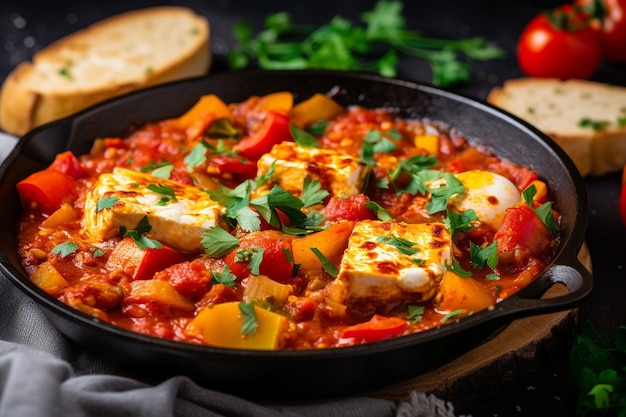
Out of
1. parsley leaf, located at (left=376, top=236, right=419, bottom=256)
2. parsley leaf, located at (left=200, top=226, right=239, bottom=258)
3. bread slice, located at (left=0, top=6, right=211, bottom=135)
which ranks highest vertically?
parsley leaf, located at (left=376, top=236, right=419, bottom=256)

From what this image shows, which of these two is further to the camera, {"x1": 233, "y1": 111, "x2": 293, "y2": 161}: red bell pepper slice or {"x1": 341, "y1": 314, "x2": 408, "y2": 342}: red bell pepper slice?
{"x1": 233, "y1": 111, "x2": 293, "y2": 161}: red bell pepper slice

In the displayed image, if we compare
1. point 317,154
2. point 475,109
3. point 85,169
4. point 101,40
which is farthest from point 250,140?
point 101,40

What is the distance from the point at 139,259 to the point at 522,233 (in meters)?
2.14

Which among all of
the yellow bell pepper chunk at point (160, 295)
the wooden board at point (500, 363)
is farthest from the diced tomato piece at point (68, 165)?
the wooden board at point (500, 363)

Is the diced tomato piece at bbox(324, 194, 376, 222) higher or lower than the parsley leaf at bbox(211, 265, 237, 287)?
higher

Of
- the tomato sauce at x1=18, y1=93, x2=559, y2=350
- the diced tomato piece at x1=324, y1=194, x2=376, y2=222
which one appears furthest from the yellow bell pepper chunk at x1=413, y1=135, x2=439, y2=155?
the diced tomato piece at x1=324, y1=194, x2=376, y2=222

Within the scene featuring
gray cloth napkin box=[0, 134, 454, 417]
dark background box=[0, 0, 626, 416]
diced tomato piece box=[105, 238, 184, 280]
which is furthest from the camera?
dark background box=[0, 0, 626, 416]

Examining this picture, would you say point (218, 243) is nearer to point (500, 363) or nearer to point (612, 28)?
point (500, 363)

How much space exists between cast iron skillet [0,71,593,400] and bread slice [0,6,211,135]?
1225 millimetres

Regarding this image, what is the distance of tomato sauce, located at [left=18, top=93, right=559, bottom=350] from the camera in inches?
170

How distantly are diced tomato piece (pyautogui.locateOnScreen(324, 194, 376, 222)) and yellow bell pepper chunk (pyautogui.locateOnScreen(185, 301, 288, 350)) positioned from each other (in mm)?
1034

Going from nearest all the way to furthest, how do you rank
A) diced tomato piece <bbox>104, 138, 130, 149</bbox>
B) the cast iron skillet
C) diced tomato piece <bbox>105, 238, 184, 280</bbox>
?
the cast iron skillet → diced tomato piece <bbox>105, 238, 184, 280</bbox> → diced tomato piece <bbox>104, 138, 130, 149</bbox>

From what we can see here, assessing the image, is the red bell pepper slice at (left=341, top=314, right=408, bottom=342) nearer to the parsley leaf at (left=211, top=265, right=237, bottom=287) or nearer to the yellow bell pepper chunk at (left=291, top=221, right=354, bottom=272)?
the yellow bell pepper chunk at (left=291, top=221, right=354, bottom=272)

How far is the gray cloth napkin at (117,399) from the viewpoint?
12.0 ft
